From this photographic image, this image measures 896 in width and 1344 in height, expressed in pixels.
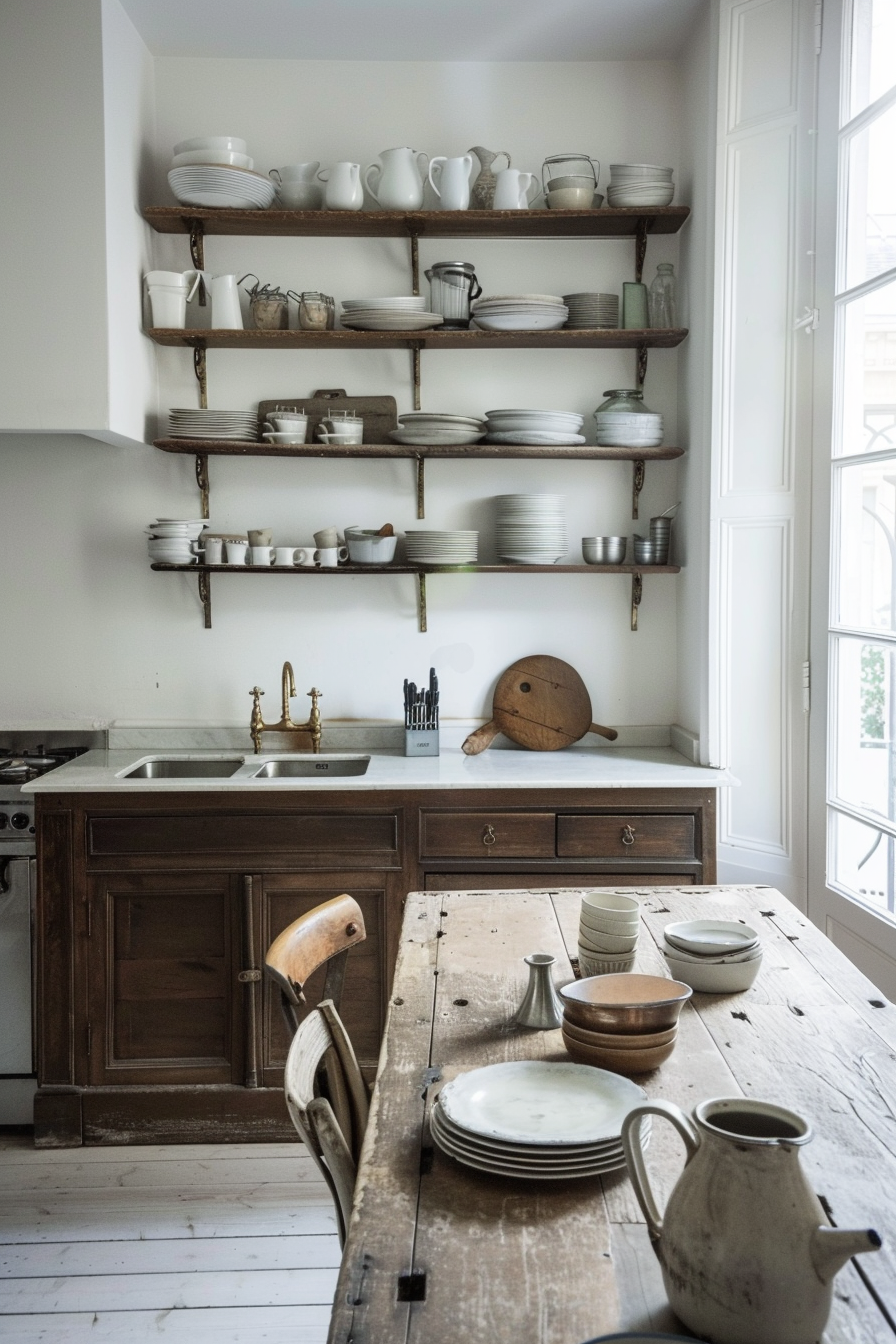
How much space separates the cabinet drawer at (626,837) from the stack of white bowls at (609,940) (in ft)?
4.63

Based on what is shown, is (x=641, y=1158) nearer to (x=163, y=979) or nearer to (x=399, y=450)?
(x=163, y=979)

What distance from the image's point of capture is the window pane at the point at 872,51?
8.30 ft

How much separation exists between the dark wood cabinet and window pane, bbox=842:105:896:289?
1.41m

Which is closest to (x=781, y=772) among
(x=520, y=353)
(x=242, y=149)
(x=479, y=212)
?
(x=520, y=353)

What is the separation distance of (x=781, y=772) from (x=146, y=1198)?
1991 millimetres

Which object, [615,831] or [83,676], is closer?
[615,831]

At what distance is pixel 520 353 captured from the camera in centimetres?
358

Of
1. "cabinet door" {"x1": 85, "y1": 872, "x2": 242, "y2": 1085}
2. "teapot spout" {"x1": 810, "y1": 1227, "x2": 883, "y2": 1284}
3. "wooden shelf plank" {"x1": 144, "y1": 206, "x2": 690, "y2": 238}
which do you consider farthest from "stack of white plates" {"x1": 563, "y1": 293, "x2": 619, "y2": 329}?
"teapot spout" {"x1": 810, "y1": 1227, "x2": 883, "y2": 1284}

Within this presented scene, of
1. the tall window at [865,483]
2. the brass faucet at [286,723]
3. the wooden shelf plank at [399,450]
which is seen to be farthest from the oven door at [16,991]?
the tall window at [865,483]

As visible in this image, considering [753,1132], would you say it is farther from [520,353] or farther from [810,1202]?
[520,353]

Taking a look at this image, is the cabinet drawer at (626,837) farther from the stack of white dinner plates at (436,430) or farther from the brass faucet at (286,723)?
the stack of white dinner plates at (436,430)

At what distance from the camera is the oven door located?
307cm

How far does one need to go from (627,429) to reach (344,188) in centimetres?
110

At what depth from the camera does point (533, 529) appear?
3.40m
